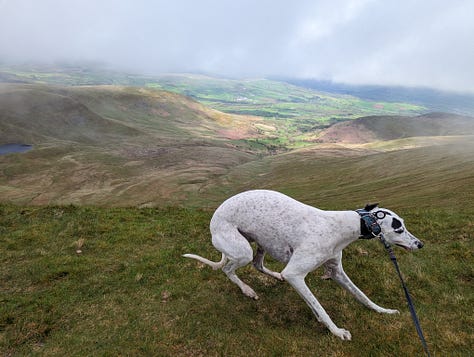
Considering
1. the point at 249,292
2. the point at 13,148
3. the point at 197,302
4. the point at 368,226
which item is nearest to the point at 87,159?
the point at 13,148

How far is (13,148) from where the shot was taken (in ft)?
467

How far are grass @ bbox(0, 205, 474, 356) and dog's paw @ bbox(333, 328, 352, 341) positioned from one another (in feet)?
0.57

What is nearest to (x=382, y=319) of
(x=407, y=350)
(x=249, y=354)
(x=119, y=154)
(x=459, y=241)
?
(x=407, y=350)

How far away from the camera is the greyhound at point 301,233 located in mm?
7586

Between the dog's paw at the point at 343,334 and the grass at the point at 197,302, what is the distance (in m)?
0.18

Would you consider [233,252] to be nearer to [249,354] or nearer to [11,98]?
[249,354]

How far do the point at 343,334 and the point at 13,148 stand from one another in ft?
567

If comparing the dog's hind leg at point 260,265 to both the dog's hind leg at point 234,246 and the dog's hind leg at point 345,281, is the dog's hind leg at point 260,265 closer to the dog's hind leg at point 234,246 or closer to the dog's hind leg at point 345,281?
the dog's hind leg at point 234,246

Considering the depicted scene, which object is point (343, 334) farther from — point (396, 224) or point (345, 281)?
point (396, 224)

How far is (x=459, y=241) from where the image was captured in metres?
12.2

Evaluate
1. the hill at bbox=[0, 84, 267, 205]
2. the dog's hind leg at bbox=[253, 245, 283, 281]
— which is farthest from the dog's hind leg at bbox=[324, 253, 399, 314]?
the hill at bbox=[0, 84, 267, 205]

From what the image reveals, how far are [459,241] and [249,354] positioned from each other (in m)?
10.1

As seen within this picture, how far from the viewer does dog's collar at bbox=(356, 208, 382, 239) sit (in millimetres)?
7551

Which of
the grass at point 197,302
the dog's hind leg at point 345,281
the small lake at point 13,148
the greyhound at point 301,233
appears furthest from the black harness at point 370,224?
the small lake at point 13,148
